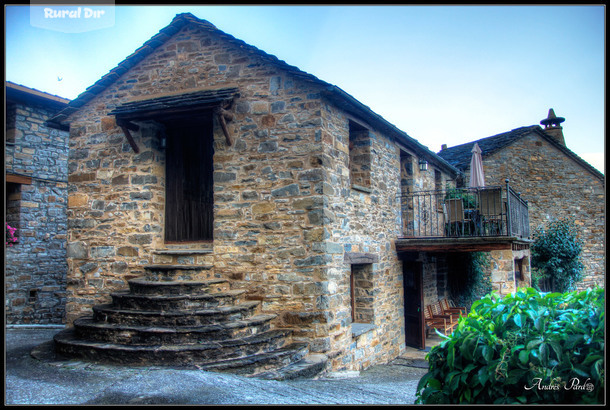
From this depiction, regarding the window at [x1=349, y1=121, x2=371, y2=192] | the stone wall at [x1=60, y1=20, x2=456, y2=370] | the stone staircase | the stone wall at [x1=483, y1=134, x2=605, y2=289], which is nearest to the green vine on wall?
the stone wall at [x1=483, y1=134, x2=605, y2=289]

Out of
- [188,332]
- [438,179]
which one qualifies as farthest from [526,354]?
[438,179]

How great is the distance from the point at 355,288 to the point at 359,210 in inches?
61.0

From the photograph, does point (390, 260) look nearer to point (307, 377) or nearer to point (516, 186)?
point (307, 377)

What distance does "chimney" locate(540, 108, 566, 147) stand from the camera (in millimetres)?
16938

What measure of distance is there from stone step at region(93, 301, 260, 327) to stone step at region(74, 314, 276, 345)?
0.10 meters

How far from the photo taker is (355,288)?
27.6 feet

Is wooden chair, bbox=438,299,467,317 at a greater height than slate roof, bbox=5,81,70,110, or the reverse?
slate roof, bbox=5,81,70,110

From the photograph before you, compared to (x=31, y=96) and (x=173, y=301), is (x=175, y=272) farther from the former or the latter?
(x=31, y=96)

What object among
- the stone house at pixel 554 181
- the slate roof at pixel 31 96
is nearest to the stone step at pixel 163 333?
the slate roof at pixel 31 96

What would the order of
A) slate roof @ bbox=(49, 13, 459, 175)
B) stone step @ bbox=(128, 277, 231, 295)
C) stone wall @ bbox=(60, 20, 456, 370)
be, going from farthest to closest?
slate roof @ bbox=(49, 13, 459, 175)
stone wall @ bbox=(60, 20, 456, 370)
stone step @ bbox=(128, 277, 231, 295)

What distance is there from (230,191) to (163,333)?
7.86 feet

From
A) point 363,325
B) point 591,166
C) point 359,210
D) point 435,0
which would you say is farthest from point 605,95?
point 591,166

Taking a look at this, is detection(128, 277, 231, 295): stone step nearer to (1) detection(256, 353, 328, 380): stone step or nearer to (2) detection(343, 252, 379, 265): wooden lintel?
(1) detection(256, 353, 328, 380): stone step

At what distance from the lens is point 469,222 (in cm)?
991
